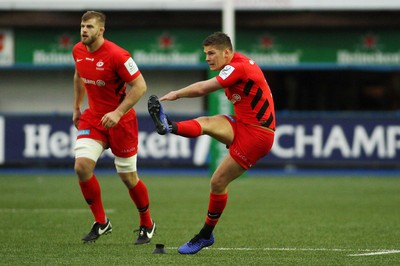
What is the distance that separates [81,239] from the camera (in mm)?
10977

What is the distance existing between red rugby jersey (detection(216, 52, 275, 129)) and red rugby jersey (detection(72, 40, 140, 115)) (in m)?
1.20

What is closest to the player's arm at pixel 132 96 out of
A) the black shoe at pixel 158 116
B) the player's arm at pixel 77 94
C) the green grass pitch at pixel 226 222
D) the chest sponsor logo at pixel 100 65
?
the chest sponsor logo at pixel 100 65

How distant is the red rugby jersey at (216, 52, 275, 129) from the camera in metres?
9.67

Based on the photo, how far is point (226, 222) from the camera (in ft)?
43.0

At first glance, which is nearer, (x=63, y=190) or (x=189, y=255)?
(x=189, y=255)

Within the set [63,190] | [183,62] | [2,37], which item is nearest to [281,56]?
[183,62]

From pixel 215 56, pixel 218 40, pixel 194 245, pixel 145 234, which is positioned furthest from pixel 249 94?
pixel 145 234

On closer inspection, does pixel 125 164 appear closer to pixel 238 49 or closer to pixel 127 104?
pixel 127 104

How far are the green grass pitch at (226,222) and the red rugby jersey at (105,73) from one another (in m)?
1.48

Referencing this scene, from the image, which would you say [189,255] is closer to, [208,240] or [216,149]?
[208,240]

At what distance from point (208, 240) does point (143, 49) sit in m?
17.9

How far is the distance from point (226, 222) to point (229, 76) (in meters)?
3.93

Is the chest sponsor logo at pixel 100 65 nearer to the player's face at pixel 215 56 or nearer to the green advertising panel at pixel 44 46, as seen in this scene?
the player's face at pixel 215 56

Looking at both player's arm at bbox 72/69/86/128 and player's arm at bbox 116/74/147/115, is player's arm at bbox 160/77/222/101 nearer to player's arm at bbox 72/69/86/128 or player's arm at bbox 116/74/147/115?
player's arm at bbox 116/74/147/115
